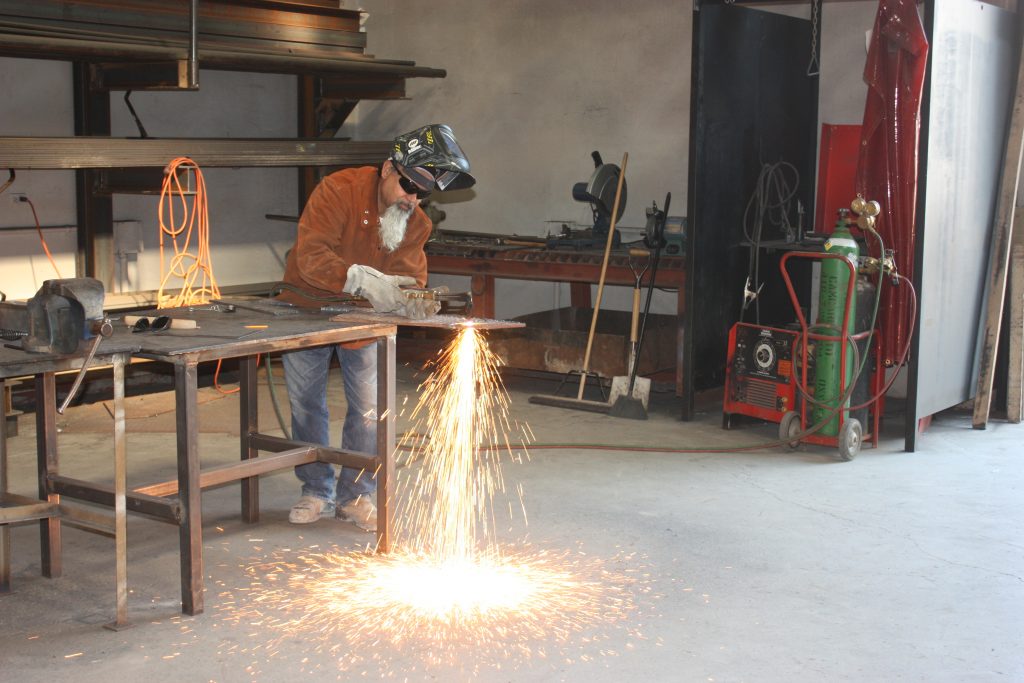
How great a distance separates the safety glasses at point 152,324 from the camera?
3719 mm

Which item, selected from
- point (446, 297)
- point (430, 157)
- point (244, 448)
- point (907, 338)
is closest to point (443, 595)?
point (446, 297)

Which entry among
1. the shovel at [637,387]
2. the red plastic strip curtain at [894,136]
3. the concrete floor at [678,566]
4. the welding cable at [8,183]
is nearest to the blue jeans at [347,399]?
the concrete floor at [678,566]

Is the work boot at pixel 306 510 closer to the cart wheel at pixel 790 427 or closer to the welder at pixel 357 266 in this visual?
the welder at pixel 357 266

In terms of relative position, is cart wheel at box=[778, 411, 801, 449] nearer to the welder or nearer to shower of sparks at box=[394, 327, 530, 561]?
shower of sparks at box=[394, 327, 530, 561]

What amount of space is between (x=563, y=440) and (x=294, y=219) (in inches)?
108

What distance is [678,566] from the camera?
13.4 feet

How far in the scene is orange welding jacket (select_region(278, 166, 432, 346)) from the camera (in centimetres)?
432

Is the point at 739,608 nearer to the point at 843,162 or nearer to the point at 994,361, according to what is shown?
the point at 994,361

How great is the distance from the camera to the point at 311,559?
412 centimetres

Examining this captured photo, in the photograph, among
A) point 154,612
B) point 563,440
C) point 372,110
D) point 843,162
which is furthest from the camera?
point 372,110

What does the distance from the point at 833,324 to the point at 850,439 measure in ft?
1.85

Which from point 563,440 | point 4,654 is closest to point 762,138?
point 563,440

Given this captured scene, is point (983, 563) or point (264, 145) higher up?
point (264, 145)

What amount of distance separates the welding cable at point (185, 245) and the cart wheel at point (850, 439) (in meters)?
3.12
